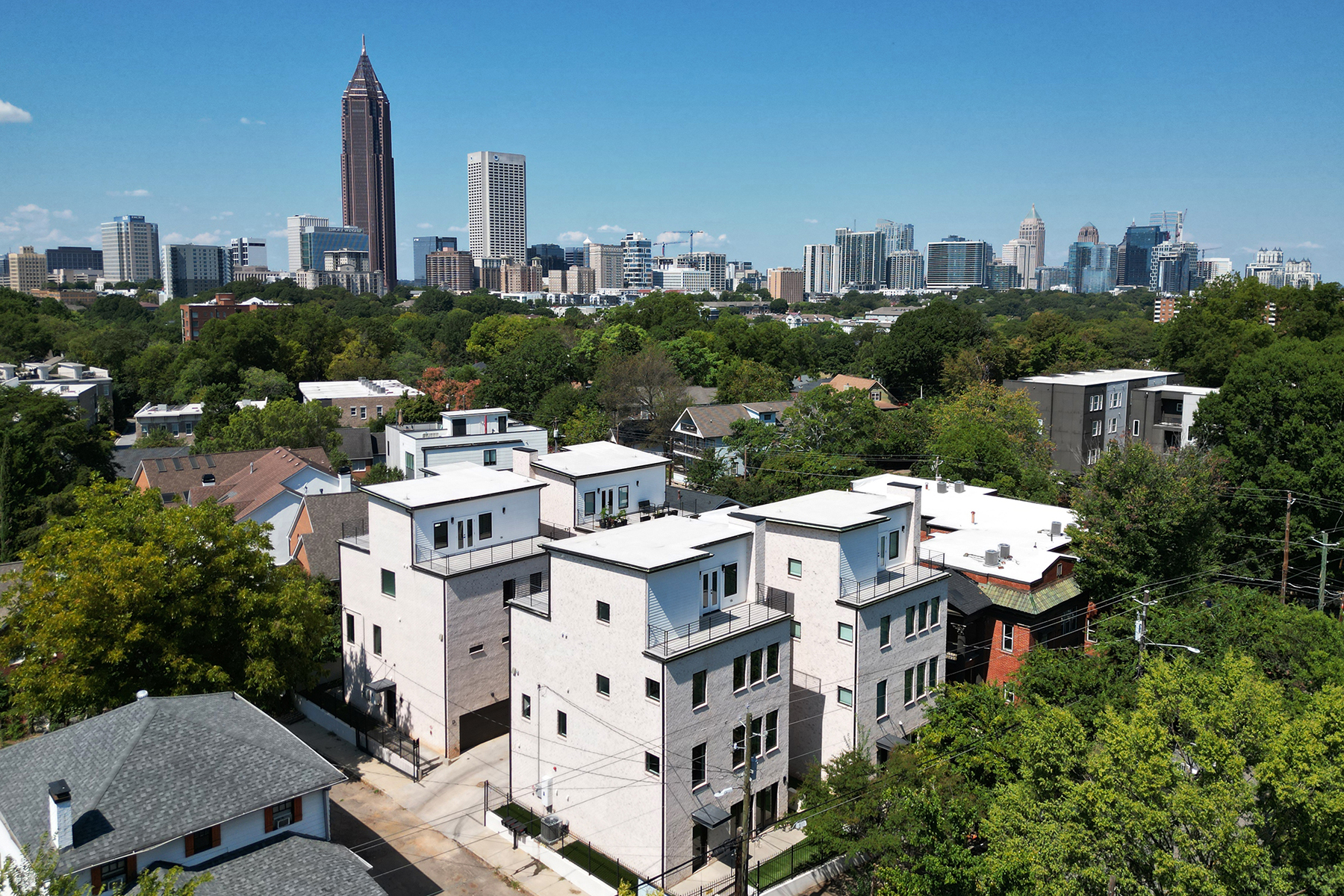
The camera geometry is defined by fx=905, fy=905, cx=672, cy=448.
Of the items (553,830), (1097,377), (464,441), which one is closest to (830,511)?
(553,830)

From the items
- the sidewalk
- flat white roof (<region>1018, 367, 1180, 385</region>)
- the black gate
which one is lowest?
the sidewalk

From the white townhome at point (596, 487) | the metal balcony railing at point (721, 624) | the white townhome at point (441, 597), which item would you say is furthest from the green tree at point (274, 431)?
the metal balcony railing at point (721, 624)

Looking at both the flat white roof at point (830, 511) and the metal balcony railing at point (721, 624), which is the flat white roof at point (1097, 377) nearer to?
the flat white roof at point (830, 511)

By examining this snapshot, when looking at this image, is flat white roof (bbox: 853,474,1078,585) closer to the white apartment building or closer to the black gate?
the black gate

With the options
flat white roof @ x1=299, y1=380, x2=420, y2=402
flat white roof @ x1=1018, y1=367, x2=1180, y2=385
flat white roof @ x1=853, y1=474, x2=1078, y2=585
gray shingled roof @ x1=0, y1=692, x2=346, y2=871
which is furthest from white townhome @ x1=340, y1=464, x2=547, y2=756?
flat white roof @ x1=299, y1=380, x2=420, y2=402

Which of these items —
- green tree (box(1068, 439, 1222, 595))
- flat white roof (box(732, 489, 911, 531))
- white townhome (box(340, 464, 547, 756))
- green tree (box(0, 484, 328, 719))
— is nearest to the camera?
green tree (box(0, 484, 328, 719))

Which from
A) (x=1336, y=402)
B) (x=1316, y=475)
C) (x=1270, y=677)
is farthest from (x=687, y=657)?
(x=1336, y=402)
